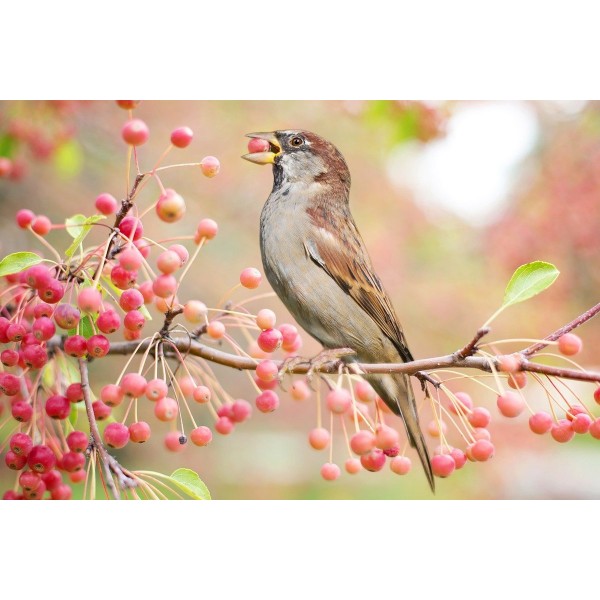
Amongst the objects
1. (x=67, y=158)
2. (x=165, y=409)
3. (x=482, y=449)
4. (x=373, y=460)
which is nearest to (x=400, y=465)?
(x=373, y=460)

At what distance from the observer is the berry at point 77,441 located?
1.46m

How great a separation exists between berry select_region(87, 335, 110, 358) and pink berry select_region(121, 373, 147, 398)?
2.7 inches

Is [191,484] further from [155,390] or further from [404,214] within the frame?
[404,214]

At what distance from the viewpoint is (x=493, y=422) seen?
2.52 metres

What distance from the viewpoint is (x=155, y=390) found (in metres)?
1.33

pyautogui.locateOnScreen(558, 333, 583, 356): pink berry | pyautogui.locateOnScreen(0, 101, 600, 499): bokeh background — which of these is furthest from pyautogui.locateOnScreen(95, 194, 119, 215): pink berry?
pyautogui.locateOnScreen(558, 333, 583, 356): pink berry

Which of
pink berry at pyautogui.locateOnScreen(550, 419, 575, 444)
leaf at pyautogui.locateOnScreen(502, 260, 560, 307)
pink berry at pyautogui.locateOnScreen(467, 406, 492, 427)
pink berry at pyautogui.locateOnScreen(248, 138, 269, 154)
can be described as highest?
pink berry at pyautogui.locateOnScreen(248, 138, 269, 154)

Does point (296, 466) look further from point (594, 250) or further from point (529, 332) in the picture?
point (594, 250)

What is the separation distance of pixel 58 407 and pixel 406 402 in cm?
83

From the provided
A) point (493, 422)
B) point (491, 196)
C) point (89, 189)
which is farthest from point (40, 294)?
point (493, 422)

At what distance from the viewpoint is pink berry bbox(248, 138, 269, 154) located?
1935 millimetres

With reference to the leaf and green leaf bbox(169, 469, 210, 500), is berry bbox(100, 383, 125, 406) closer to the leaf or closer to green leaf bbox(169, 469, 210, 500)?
green leaf bbox(169, 469, 210, 500)

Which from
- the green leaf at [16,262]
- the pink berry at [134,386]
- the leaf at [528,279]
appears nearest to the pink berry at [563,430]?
the leaf at [528,279]
